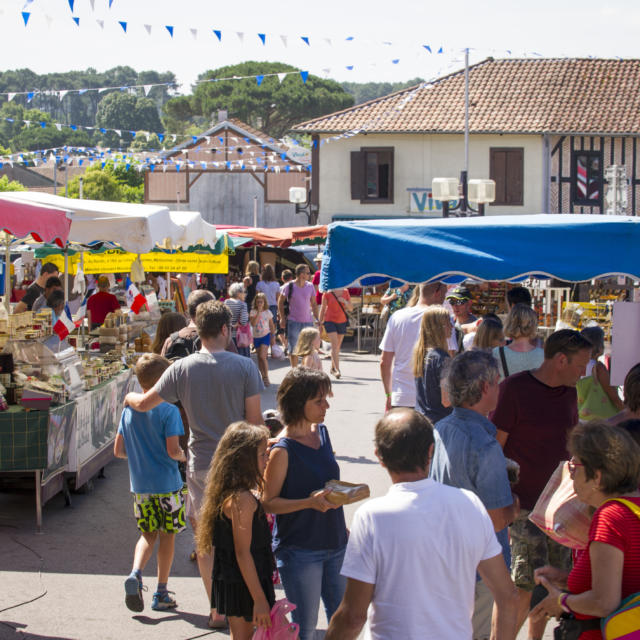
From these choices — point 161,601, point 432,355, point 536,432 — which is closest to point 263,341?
point 432,355

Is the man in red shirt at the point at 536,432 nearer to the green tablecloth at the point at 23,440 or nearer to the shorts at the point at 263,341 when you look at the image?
the green tablecloth at the point at 23,440

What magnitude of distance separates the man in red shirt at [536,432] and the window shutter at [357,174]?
93.5 ft

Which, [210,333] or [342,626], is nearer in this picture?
[342,626]

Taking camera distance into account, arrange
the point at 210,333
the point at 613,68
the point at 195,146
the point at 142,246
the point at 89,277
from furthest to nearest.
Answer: the point at 195,146 < the point at 613,68 < the point at 89,277 < the point at 142,246 < the point at 210,333

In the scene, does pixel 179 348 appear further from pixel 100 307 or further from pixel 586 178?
pixel 586 178

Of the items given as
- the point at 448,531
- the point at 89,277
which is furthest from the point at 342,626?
the point at 89,277

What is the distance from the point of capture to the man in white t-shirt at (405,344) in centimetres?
711

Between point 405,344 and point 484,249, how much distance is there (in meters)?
1.82

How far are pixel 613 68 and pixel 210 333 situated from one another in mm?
33161

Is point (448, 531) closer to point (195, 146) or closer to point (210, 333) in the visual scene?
point (210, 333)

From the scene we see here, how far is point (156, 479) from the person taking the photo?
5.45 metres

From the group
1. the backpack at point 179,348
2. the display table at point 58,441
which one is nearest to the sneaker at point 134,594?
the display table at point 58,441

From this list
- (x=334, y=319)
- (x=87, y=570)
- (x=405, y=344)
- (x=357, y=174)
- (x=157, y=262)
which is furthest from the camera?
(x=357, y=174)

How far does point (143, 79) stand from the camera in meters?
138
